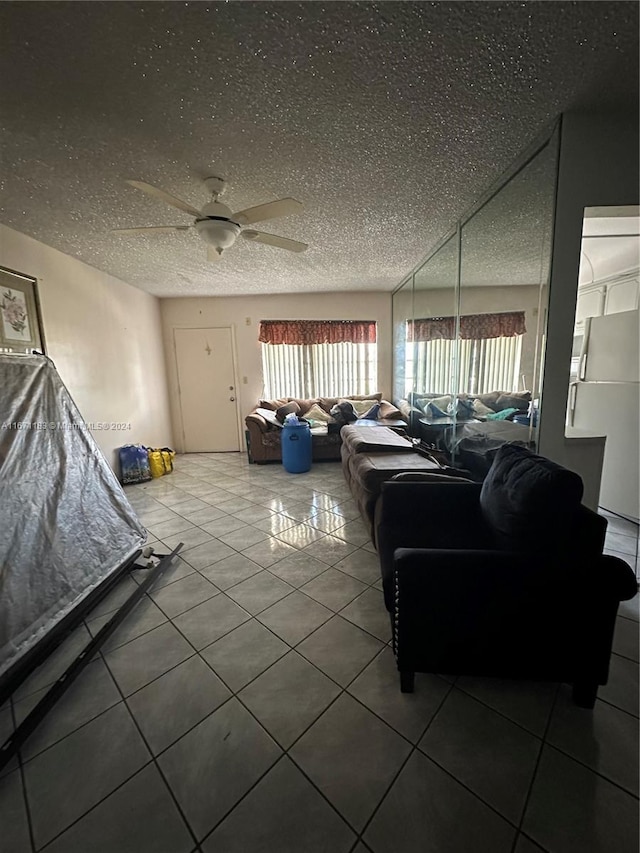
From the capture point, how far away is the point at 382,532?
1787 mm

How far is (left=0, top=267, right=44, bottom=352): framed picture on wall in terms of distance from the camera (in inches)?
103

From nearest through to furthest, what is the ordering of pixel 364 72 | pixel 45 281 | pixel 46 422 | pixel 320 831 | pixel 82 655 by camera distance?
1. pixel 320 831
2. pixel 364 72
3. pixel 82 655
4. pixel 46 422
5. pixel 45 281

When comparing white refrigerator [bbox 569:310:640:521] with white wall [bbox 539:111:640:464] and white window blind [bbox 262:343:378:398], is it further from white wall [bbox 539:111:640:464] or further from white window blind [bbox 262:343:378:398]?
white window blind [bbox 262:343:378:398]

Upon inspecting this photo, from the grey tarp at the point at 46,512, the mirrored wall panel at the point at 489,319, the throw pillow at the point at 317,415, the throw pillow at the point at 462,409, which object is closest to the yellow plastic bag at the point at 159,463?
the throw pillow at the point at 317,415

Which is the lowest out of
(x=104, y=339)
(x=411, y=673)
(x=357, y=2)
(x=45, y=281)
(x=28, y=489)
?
(x=411, y=673)

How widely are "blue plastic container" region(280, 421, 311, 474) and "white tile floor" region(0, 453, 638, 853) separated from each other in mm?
2499

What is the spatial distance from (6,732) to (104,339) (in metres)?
3.68

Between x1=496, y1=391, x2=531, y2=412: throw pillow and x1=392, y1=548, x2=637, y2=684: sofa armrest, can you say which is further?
x1=496, y1=391, x2=531, y2=412: throw pillow

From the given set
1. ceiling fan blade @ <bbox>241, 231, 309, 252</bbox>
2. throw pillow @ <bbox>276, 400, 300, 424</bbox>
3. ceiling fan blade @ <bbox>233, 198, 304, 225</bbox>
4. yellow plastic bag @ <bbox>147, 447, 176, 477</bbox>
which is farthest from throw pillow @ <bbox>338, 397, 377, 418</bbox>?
ceiling fan blade @ <bbox>233, 198, 304, 225</bbox>

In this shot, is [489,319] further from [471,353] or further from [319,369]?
[319,369]

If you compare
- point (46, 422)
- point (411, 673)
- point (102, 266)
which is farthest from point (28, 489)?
point (102, 266)

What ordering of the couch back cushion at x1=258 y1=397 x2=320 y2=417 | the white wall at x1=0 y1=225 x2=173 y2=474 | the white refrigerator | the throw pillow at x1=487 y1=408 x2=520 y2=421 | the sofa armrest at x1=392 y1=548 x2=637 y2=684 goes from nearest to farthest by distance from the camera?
the sofa armrest at x1=392 y1=548 x2=637 y2=684, the throw pillow at x1=487 y1=408 x2=520 y2=421, the white refrigerator, the white wall at x1=0 y1=225 x2=173 y2=474, the couch back cushion at x1=258 y1=397 x2=320 y2=417

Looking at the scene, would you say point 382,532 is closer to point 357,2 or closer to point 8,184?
point 357,2

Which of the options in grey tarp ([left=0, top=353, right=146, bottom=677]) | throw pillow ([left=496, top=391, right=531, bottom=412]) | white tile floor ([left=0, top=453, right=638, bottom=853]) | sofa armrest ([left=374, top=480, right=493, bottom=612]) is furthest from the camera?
throw pillow ([left=496, top=391, right=531, bottom=412])
